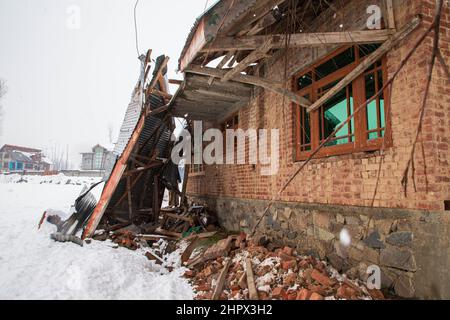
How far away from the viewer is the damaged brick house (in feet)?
9.25

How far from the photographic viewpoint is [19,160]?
4816 cm

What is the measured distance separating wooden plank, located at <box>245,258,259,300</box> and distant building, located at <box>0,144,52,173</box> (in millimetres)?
54738

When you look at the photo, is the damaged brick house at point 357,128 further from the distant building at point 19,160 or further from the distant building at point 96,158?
the distant building at point 19,160

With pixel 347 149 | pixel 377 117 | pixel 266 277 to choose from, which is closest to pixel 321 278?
pixel 266 277

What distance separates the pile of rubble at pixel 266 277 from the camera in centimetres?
324

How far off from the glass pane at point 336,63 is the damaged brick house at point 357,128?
2cm

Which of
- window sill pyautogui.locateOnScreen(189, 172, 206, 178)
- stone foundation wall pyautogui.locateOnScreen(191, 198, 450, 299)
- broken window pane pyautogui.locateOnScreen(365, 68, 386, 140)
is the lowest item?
stone foundation wall pyautogui.locateOnScreen(191, 198, 450, 299)

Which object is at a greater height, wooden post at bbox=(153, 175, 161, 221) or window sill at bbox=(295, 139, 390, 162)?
window sill at bbox=(295, 139, 390, 162)

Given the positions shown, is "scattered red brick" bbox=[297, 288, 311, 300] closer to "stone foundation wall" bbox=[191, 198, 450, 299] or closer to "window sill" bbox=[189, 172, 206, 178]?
"stone foundation wall" bbox=[191, 198, 450, 299]

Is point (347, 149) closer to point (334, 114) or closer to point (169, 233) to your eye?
point (334, 114)

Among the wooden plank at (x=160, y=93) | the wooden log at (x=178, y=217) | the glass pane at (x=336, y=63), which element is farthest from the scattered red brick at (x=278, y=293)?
the wooden plank at (x=160, y=93)

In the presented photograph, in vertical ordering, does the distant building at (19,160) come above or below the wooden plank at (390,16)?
above

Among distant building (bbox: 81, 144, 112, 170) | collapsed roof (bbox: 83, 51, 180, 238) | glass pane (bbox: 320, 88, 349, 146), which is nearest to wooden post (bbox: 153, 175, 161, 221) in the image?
collapsed roof (bbox: 83, 51, 180, 238)
